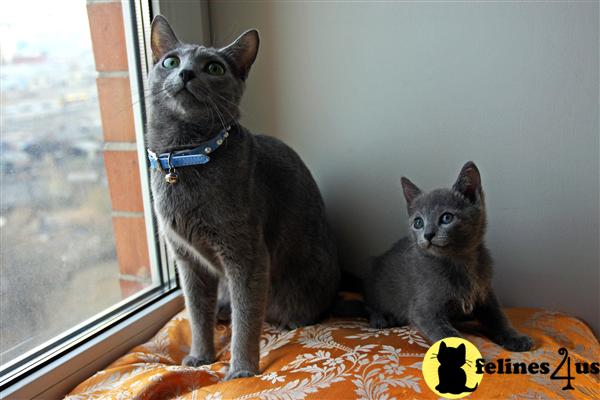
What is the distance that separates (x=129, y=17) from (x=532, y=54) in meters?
1.01

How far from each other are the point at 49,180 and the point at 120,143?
0.75 ft

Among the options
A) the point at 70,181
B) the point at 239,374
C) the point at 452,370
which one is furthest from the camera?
the point at 70,181

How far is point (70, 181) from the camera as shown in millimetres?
1257

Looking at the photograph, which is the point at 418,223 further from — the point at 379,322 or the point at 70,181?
the point at 70,181

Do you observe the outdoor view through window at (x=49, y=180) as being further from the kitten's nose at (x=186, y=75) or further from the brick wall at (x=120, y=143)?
the kitten's nose at (x=186, y=75)

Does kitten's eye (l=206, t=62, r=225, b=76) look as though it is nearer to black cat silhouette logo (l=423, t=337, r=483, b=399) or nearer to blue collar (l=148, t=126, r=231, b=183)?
blue collar (l=148, t=126, r=231, b=183)

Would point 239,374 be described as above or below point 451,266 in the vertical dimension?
below

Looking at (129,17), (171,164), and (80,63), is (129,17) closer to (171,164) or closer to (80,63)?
(80,63)

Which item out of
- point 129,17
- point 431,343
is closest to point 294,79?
point 129,17

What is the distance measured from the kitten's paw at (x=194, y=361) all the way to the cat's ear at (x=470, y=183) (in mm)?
684

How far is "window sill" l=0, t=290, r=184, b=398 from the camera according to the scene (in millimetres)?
1000

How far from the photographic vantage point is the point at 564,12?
45.3 inches

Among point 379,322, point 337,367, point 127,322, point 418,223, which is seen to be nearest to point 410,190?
point 418,223

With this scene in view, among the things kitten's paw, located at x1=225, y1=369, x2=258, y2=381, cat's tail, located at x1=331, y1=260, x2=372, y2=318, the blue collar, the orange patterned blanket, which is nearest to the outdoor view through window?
the orange patterned blanket
